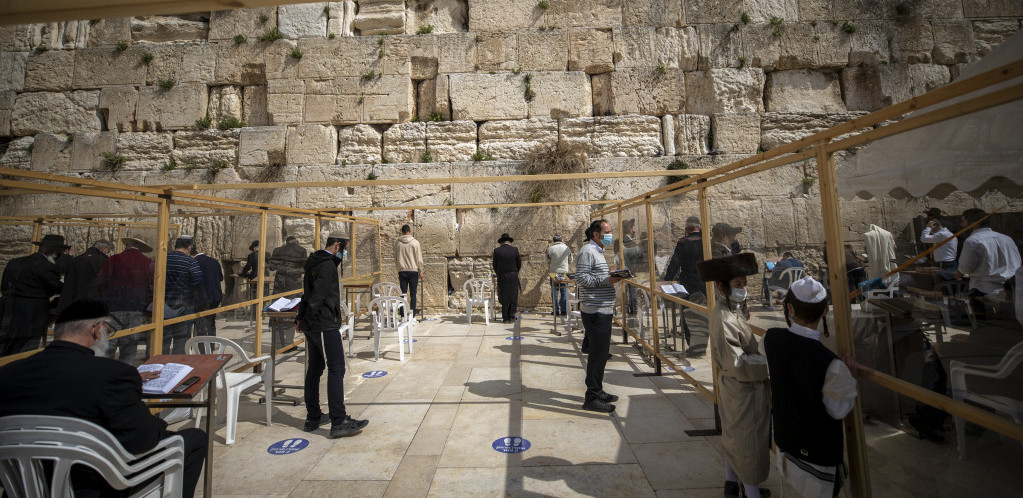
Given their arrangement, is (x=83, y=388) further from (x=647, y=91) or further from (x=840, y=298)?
(x=647, y=91)

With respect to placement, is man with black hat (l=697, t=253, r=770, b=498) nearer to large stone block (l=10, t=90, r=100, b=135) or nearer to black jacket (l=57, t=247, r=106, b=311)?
black jacket (l=57, t=247, r=106, b=311)

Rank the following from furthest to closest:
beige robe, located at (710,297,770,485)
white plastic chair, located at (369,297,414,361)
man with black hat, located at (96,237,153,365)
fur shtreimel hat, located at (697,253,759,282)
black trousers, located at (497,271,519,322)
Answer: black trousers, located at (497,271,519,322) → white plastic chair, located at (369,297,414,361) → man with black hat, located at (96,237,153,365) → fur shtreimel hat, located at (697,253,759,282) → beige robe, located at (710,297,770,485)

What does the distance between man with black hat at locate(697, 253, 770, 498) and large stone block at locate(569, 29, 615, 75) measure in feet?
26.6

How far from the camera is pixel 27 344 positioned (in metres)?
2.40

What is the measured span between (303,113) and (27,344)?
791 cm

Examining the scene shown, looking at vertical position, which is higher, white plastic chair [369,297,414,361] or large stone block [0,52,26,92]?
large stone block [0,52,26,92]

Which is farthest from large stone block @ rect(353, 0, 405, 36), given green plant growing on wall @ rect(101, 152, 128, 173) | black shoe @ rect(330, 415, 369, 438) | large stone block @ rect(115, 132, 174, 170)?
black shoe @ rect(330, 415, 369, 438)

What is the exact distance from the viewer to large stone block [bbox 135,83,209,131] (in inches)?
360

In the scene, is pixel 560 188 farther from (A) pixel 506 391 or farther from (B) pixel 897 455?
(B) pixel 897 455

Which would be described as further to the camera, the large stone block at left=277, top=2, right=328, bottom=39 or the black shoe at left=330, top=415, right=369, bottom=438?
the large stone block at left=277, top=2, right=328, bottom=39

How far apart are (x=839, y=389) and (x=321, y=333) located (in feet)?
→ 11.1

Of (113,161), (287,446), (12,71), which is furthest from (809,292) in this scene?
(12,71)

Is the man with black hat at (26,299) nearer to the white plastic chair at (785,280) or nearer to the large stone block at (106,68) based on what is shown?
the white plastic chair at (785,280)

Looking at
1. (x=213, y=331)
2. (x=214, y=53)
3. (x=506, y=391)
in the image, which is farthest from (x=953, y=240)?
(x=214, y=53)
